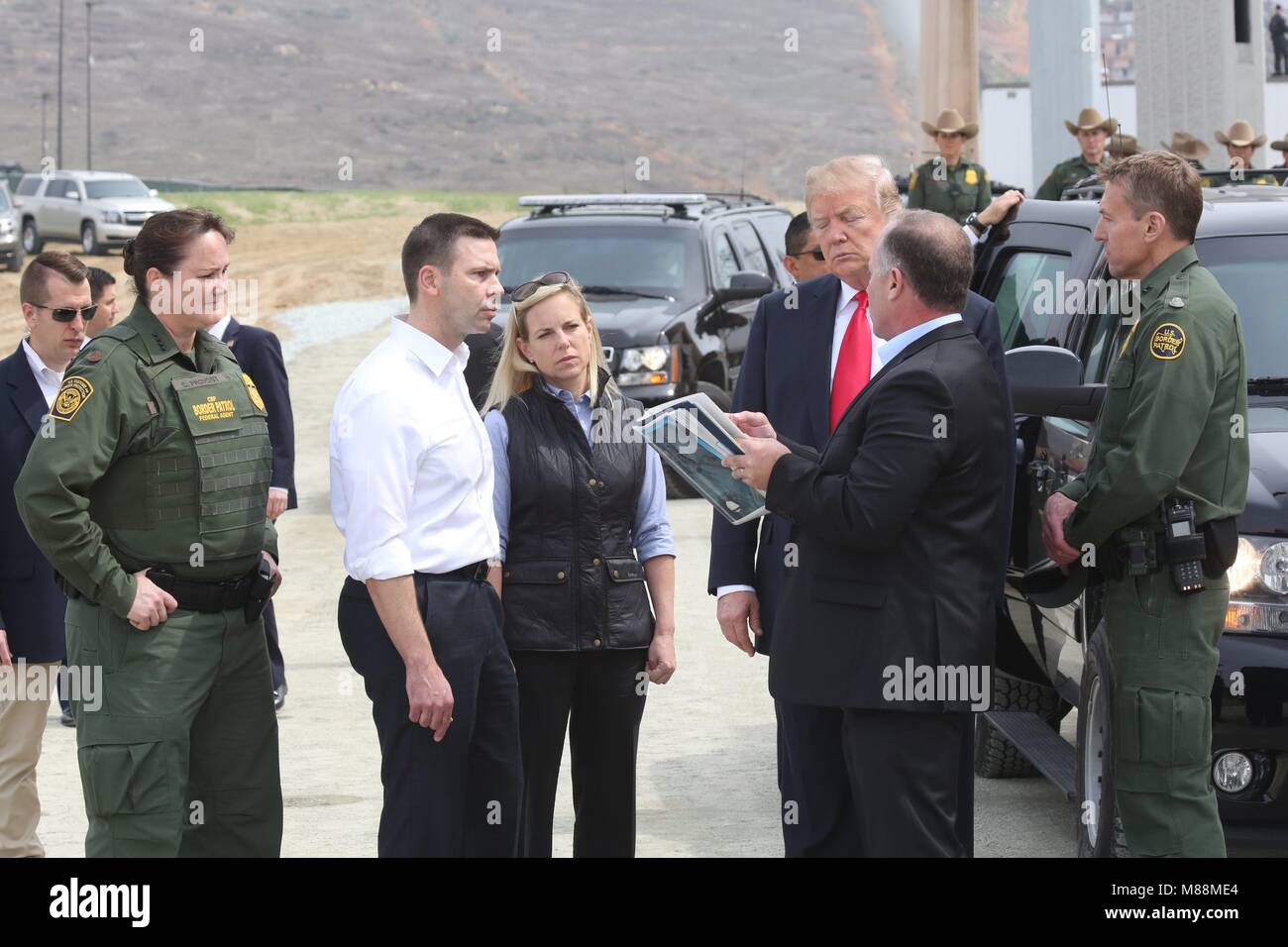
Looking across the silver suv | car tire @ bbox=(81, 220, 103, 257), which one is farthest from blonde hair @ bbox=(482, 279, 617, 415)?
car tire @ bbox=(81, 220, 103, 257)

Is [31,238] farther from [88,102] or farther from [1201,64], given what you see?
[88,102]

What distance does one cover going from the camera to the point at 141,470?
14.9 feet

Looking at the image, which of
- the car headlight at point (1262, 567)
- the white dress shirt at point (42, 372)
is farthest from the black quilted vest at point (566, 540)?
the white dress shirt at point (42, 372)

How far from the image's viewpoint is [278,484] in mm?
7770

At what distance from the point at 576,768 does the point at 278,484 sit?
2.94m

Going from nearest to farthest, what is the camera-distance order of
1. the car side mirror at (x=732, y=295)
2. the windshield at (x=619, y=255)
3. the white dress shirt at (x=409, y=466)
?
the white dress shirt at (x=409, y=466) < the car side mirror at (x=732, y=295) < the windshield at (x=619, y=255)

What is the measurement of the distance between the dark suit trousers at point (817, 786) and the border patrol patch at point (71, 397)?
6.18ft

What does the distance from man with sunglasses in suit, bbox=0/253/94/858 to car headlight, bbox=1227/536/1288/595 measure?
359 centimetres

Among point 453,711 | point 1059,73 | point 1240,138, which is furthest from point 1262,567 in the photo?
point 1059,73

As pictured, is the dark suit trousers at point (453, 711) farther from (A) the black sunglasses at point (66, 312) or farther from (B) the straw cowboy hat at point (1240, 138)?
(B) the straw cowboy hat at point (1240, 138)

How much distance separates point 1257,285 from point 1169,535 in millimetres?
1729

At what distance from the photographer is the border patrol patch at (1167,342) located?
458cm

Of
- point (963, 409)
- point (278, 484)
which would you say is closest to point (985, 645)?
point (963, 409)

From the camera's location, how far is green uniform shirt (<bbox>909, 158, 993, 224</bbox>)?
47.0 feet
